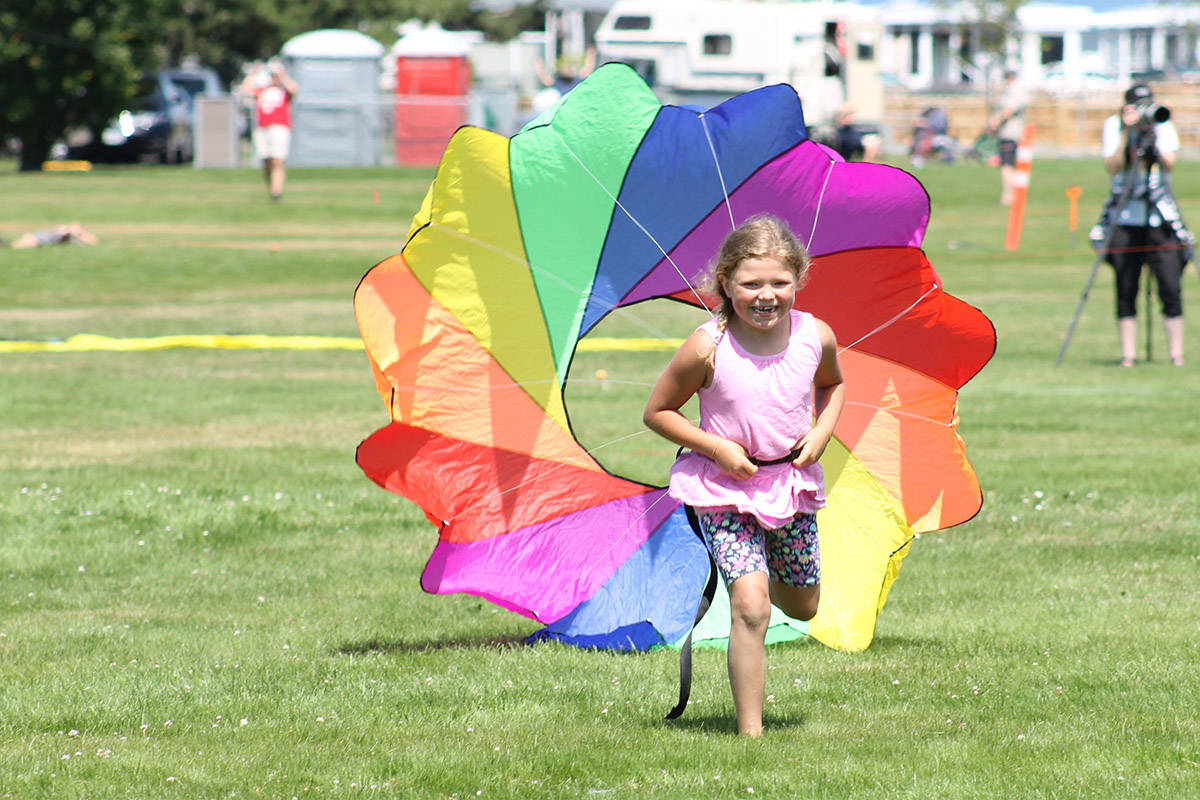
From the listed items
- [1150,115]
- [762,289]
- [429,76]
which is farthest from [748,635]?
[429,76]

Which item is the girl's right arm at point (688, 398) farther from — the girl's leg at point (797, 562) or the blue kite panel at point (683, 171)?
the blue kite panel at point (683, 171)

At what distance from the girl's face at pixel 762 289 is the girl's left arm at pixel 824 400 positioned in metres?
0.28

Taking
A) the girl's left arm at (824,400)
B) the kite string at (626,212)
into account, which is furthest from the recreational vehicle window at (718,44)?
the girl's left arm at (824,400)

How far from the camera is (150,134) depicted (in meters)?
48.0

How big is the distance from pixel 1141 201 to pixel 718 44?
34317mm

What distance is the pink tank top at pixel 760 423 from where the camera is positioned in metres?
5.29

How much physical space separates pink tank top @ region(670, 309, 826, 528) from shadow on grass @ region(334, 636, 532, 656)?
168 cm

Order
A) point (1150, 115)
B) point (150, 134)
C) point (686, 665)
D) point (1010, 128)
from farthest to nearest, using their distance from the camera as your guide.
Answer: point (150, 134) → point (1010, 128) → point (1150, 115) → point (686, 665)

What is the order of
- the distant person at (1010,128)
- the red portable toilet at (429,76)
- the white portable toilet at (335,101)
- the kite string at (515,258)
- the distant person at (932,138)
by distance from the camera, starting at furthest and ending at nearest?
the distant person at (932,138) → the red portable toilet at (429,76) → the white portable toilet at (335,101) → the distant person at (1010,128) → the kite string at (515,258)

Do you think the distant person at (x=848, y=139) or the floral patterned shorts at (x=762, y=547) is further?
A: the distant person at (x=848, y=139)

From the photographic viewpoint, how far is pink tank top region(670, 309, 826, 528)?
17.3 ft

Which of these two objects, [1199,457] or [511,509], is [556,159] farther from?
[1199,457]

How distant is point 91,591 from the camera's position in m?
7.77

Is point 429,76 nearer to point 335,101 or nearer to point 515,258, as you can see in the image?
point 335,101
